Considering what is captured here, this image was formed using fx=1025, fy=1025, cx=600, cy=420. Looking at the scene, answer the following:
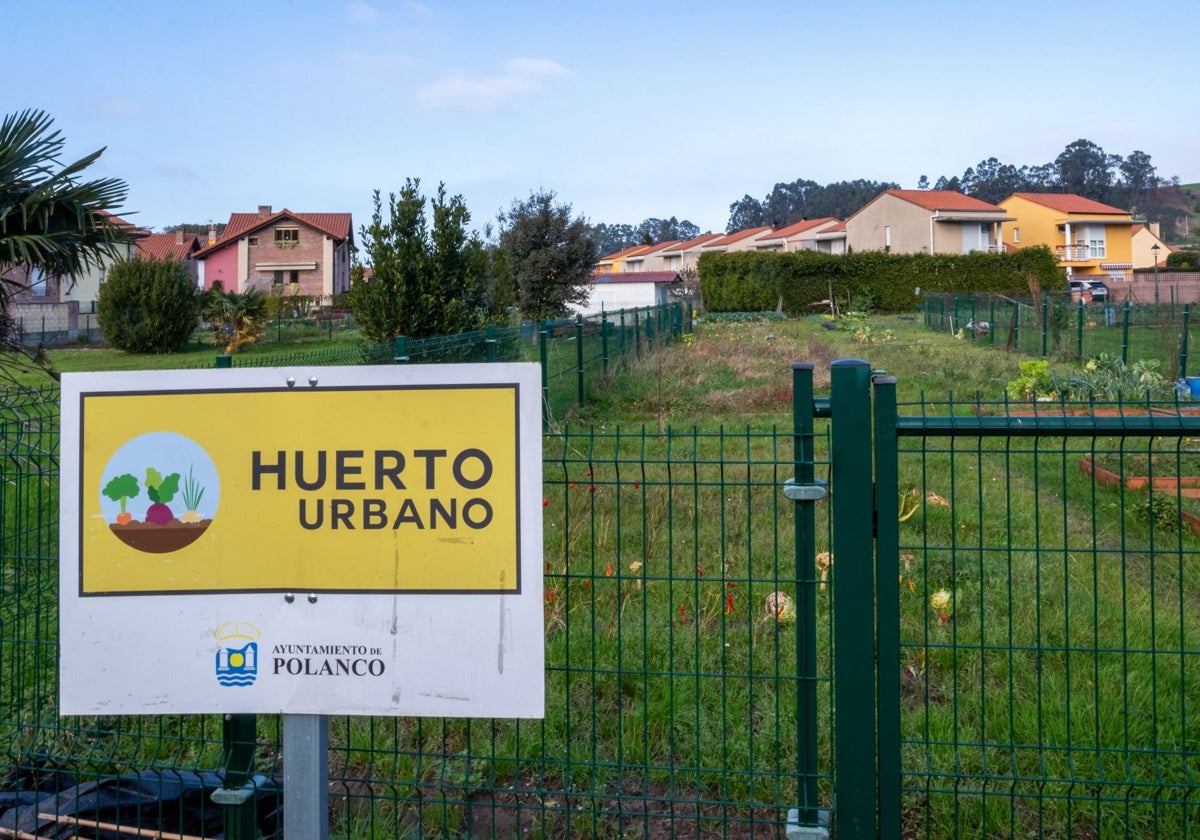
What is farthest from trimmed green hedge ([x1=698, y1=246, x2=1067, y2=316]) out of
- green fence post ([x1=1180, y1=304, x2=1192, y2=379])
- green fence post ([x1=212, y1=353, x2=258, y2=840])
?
green fence post ([x1=212, y1=353, x2=258, y2=840])

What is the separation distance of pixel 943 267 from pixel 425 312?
37834 millimetres

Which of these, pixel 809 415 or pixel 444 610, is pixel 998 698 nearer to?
pixel 809 415

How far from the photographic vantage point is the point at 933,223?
61562 mm

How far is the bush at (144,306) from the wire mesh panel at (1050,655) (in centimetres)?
2859

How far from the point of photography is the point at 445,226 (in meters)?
13.5

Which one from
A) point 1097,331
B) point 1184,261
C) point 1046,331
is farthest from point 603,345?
point 1184,261

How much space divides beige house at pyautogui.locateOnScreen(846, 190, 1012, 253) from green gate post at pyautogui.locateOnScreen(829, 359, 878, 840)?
6110 cm

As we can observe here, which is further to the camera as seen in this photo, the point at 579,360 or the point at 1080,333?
the point at 1080,333

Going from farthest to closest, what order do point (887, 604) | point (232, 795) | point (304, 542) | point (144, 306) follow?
point (144, 306)
point (887, 604)
point (232, 795)
point (304, 542)

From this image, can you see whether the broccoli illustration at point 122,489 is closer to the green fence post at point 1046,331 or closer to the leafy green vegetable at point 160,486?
the leafy green vegetable at point 160,486

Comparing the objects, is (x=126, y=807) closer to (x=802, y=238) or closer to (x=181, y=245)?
(x=181, y=245)

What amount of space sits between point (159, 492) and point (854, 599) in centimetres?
180

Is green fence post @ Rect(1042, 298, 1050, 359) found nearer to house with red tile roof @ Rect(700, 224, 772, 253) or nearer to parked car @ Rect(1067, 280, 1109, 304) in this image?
parked car @ Rect(1067, 280, 1109, 304)

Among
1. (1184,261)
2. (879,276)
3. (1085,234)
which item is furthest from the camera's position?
(1085,234)
